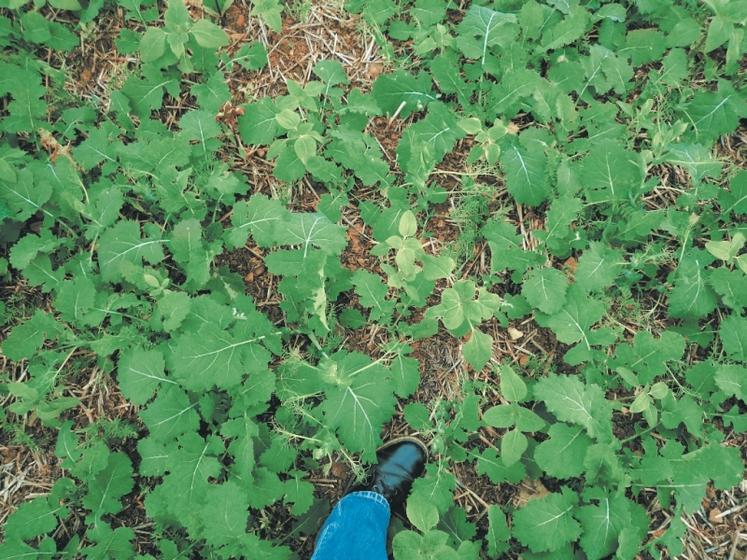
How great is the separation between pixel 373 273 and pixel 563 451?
128 centimetres

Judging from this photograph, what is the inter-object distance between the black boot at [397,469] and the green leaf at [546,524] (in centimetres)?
53

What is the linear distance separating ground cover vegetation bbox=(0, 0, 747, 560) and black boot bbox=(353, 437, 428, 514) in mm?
93

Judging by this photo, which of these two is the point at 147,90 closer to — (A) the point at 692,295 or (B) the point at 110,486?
(B) the point at 110,486

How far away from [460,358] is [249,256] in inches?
50.1

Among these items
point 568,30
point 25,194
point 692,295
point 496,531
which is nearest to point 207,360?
point 25,194

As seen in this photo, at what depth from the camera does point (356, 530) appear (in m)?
2.43

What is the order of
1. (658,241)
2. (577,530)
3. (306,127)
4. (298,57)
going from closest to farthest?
(577,530), (306,127), (658,241), (298,57)

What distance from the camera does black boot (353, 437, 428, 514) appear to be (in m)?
2.70

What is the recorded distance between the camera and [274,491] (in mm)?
2498

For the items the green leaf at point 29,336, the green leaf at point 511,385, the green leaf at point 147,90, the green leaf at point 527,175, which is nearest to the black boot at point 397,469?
the green leaf at point 511,385

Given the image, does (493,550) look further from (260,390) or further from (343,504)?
(260,390)

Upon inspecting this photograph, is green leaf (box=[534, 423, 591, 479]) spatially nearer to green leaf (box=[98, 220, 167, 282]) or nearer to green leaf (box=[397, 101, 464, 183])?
green leaf (box=[397, 101, 464, 183])

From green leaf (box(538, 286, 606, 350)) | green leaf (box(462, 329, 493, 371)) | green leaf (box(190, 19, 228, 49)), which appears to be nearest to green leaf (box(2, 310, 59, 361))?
green leaf (box(190, 19, 228, 49))

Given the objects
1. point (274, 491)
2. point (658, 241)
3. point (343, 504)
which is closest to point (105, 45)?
point (274, 491)
